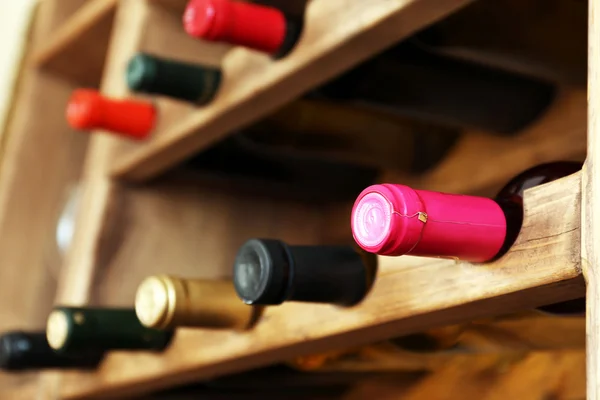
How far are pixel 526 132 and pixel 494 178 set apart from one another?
0.05 m

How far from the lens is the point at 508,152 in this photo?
0.64m

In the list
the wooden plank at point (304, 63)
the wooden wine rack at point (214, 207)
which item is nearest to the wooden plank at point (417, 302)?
the wooden wine rack at point (214, 207)

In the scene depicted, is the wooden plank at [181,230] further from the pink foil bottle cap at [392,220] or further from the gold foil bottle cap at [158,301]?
the pink foil bottle cap at [392,220]

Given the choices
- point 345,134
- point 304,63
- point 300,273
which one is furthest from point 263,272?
point 345,134

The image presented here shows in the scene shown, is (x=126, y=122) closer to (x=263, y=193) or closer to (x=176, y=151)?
(x=176, y=151)

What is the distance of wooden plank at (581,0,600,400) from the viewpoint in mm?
260

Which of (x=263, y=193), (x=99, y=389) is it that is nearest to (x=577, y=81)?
(x=263, y=193)

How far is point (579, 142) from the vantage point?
0.58 m

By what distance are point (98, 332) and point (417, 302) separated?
26cm

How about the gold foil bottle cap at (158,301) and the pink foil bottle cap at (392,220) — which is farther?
the gold foil bottle cap at (158,301)

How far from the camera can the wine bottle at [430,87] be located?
1.87 feet

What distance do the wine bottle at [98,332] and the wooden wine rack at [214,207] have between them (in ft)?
0.06

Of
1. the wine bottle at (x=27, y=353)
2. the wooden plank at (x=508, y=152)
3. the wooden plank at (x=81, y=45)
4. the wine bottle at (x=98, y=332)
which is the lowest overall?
the wine bottle at (x=27, y=353)

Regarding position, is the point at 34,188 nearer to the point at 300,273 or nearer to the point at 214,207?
the point at 214,207
